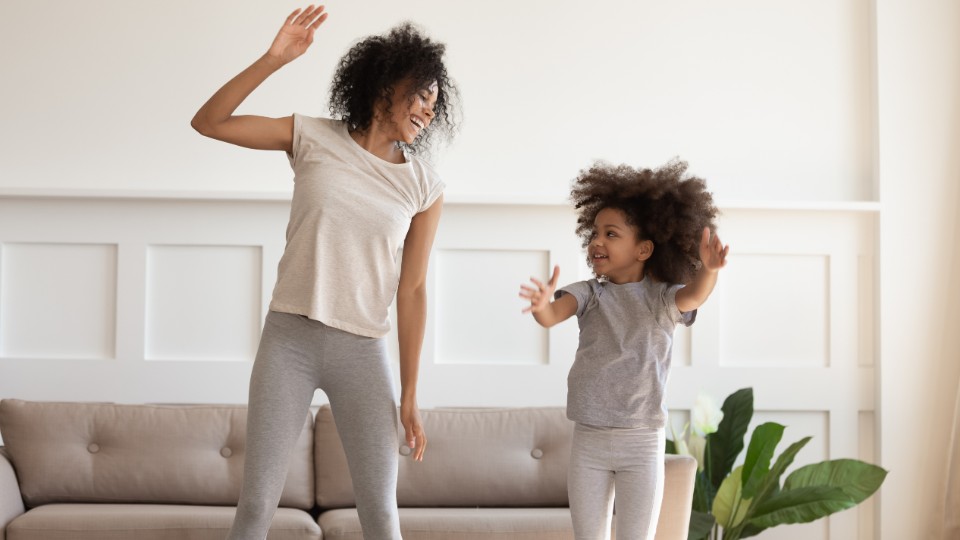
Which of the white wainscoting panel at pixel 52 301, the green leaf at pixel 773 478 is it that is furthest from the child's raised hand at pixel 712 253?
the white wainscoting panel at pixel 52 301

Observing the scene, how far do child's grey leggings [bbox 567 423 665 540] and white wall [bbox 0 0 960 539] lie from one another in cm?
117

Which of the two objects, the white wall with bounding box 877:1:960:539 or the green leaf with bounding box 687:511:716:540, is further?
the white wall with bounding box 877:1:960:539

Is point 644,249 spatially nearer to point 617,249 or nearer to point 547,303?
point 617,249

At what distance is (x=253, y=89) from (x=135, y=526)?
123cm

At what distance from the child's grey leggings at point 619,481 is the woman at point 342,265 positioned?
1.18 ft

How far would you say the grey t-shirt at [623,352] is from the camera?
2062 millimetres

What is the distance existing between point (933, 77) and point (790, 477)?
142cm

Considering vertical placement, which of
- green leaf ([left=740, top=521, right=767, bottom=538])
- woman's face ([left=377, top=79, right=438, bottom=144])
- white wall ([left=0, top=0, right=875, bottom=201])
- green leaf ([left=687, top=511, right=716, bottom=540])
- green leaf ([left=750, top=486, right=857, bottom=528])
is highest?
white wall ([left=0, top=0, right=875, bottom=201])

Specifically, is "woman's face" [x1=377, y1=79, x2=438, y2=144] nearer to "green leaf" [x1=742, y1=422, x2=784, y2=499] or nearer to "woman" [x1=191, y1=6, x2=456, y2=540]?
"woman" [x1=191, y1=6, x2=456, y2=540]

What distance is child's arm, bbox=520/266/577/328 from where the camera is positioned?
6.47 ft

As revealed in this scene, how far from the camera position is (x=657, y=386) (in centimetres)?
208

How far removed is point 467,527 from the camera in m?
2.50

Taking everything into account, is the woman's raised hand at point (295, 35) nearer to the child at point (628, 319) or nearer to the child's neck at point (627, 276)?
the child at point (628, 319)

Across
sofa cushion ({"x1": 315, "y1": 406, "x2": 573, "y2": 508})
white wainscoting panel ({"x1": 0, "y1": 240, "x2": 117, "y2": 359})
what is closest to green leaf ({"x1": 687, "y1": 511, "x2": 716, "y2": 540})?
sofa cushion ({"x1": 315, "y1": 406, "x2": 573, "y2": 508})
